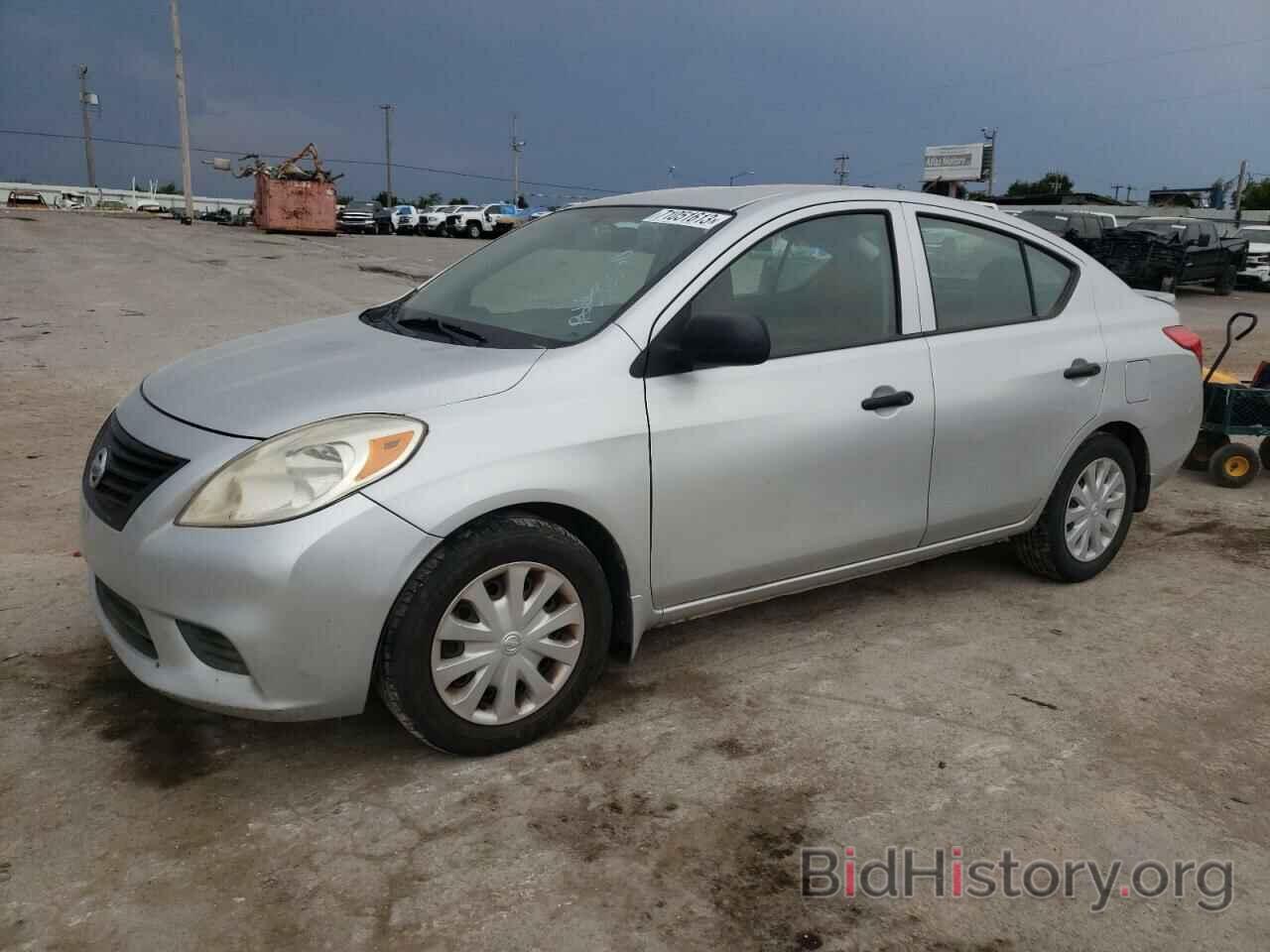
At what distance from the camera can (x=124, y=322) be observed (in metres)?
11.9

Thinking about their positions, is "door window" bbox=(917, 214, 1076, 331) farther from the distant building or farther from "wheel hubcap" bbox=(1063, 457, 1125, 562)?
the distant building

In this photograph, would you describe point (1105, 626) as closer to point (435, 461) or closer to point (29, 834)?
point (435, 461)

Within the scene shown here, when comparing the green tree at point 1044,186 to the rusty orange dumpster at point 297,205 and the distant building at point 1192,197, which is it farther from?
the rusty orange dumpster at point 297,205

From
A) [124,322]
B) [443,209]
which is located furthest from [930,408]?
[443,209]

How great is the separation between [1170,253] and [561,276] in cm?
2085

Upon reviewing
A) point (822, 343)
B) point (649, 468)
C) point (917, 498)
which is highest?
point (822, 343)

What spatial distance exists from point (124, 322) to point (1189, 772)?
1158 cm

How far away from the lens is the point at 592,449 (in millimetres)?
3123

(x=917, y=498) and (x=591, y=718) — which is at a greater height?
(x=917, y=498)

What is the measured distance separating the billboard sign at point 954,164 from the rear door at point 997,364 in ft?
199

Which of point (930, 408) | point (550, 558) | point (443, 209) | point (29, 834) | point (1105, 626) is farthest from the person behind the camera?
point (443, 209)

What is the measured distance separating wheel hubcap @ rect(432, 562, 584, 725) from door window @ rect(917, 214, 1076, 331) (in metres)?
1.87

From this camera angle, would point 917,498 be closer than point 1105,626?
Yes

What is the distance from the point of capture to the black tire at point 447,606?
2842 millimetres
